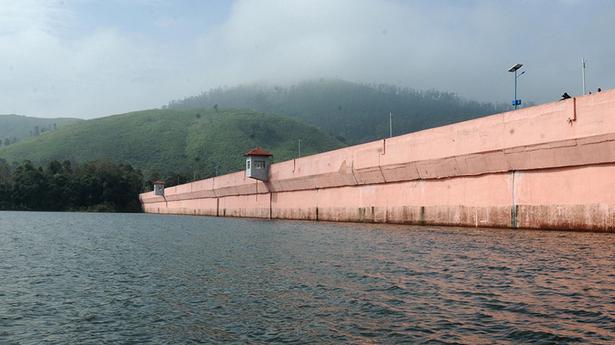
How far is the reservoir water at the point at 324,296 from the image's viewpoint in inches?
350

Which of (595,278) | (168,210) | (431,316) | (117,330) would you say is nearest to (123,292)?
(117,330)

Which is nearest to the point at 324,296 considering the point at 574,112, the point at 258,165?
the point at 574,112

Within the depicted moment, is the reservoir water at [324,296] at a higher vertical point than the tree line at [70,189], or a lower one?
lower

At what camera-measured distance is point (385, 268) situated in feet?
51.2

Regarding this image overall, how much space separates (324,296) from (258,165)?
54.2 meters

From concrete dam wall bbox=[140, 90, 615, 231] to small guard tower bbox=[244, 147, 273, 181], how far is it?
45.0ft

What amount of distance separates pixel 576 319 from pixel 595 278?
13.4 ft

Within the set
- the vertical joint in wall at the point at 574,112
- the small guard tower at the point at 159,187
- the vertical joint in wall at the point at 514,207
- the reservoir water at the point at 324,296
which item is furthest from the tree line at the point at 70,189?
the vertical joint in wall at the point at 574,112

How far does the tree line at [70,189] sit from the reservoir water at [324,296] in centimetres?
11438

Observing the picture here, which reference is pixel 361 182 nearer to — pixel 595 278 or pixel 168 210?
pixel 595 278

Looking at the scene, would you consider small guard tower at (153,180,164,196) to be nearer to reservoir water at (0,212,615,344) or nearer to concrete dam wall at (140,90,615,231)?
concrete dam wall at (140,90,615,231)

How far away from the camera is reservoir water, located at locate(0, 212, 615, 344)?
888cm

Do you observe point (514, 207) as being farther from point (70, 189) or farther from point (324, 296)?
point (70, 189)

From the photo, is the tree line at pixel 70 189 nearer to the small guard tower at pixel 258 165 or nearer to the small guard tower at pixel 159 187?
the small guard tower at pixel 159 187
